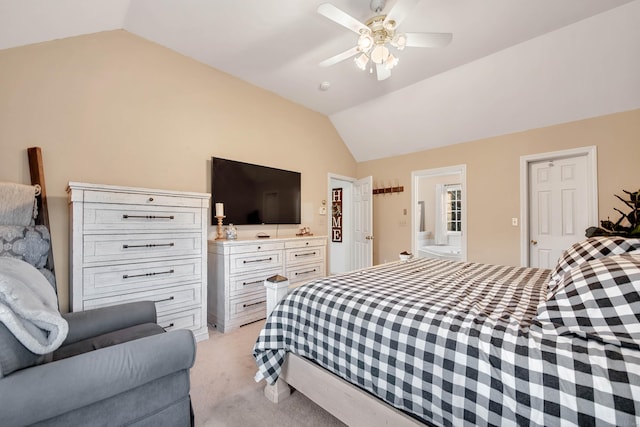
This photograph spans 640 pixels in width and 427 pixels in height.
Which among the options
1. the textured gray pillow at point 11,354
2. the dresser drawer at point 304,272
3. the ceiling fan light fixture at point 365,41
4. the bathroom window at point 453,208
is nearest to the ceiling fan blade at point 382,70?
the ceiling fan light fixture at point 365,41

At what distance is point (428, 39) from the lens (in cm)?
214

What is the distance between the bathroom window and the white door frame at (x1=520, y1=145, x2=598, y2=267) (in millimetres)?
2483

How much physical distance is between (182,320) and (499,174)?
4382mm

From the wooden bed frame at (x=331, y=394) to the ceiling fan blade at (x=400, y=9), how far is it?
207cm

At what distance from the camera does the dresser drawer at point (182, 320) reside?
2.37m

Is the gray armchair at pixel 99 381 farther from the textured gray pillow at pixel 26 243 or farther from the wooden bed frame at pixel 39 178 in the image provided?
the wooden bed frame at pixel 39 178

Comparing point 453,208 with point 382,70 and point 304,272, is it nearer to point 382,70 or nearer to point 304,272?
point 304,272

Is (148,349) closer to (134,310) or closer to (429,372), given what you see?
(134,310)

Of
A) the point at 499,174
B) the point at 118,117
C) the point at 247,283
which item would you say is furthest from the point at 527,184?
the point at 118,117

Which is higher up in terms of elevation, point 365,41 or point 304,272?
point 365,41

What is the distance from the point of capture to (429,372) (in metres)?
1.05

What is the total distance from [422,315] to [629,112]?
3831 millimetres

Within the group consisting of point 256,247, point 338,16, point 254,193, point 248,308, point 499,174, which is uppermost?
point 338,16

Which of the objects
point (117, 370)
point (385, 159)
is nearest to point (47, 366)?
point (117, 370)
